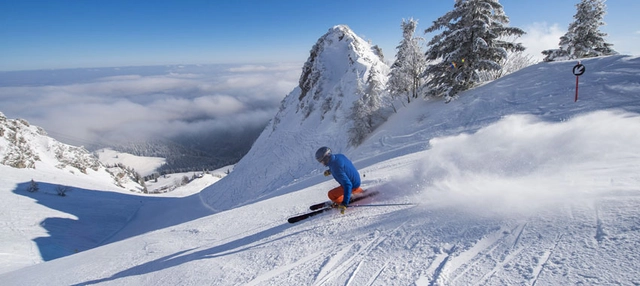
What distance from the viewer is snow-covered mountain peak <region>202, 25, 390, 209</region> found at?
31.7m

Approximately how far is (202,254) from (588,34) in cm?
3618

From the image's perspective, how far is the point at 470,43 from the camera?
20125 mm

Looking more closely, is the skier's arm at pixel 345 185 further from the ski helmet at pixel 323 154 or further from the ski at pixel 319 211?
the ski at pixel 319 211

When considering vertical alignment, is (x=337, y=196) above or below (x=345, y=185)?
below

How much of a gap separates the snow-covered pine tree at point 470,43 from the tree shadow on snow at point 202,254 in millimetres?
20071

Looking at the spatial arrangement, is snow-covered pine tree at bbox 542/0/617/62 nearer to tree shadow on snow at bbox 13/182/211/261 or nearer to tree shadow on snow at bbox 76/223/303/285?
tree shadow on snow at bbox 76/223/303/285

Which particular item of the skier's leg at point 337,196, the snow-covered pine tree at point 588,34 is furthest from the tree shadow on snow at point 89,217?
the snow-covered pine tree at point 588,34

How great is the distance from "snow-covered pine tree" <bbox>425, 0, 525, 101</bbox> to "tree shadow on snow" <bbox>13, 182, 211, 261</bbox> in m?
28.0

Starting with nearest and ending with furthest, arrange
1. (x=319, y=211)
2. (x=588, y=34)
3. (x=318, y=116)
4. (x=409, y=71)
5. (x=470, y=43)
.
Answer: (x=319, y=211), (x=470, y=43), (x=588, y=34), (x=409, y=71), (x=318, y=116)

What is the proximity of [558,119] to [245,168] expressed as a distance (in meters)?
38.4

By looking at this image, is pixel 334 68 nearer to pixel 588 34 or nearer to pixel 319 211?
pixel 588 34

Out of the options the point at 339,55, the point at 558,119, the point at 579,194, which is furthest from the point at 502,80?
the point at 339,55

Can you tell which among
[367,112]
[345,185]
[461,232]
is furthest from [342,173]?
[367,112]

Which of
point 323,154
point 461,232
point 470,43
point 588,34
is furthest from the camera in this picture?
point 588,34
